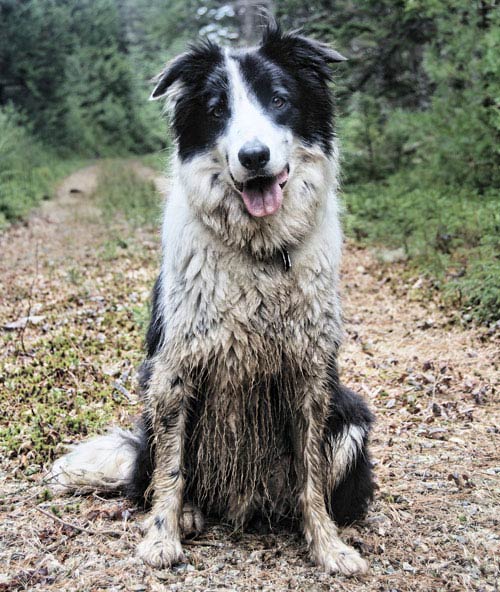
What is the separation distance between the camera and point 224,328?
289 centimetres

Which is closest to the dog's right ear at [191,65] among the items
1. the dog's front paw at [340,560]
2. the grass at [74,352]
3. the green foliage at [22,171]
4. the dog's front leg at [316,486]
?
the grass at [74,352]

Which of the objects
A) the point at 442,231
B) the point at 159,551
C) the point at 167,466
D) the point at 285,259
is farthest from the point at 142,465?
the point at 442,231

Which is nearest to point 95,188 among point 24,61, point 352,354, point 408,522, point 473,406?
point 24,61

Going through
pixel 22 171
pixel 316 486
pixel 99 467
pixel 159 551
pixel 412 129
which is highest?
pixel 412 129

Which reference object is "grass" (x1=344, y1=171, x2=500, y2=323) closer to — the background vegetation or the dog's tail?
the background vegetation

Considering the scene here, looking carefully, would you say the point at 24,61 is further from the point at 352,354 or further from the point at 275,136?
the point at 275,136

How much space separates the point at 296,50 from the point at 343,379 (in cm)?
304

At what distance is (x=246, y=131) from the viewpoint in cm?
273

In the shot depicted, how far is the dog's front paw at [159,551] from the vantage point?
292 cm

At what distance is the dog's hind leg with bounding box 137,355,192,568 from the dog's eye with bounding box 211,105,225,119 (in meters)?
1.16

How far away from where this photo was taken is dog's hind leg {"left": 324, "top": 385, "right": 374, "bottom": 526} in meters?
3.25

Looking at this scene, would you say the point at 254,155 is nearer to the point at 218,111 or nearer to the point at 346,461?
the point at 218,111

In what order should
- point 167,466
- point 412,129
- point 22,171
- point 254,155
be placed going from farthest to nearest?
point 22,171 → point 412,129 → point 167,466 → point 254,155

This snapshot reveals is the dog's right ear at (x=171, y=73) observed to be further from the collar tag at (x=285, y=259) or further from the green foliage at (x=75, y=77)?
the green foliage at (x=75, y=77)
